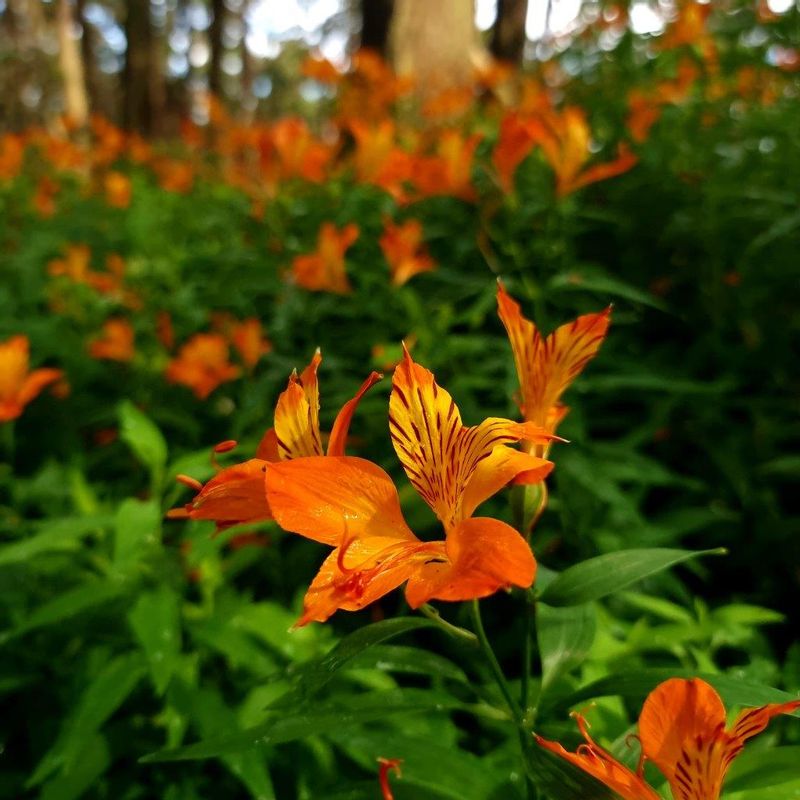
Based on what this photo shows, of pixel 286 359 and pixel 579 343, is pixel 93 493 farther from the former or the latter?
pixel 579 343

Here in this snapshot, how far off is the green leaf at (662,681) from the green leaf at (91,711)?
78 cm

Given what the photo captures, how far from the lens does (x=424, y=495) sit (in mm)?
711

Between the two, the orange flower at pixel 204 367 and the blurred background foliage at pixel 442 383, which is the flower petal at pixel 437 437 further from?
the orange flower at pixel 204 367

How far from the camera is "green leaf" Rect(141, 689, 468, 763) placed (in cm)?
87

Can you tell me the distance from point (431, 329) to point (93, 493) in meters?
1.02

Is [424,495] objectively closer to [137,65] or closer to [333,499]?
[333,499]

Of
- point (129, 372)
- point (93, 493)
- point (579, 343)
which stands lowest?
point (93, 493)

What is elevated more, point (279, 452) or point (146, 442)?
point (279, 452)

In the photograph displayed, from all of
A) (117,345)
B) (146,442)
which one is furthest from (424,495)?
(117,345)

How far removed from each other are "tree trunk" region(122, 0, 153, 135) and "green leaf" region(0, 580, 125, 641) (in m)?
10.2

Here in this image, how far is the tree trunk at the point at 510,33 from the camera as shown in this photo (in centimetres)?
558

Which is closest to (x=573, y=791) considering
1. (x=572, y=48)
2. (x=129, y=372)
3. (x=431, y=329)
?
(x=431, y=329)

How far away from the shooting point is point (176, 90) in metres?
15.5

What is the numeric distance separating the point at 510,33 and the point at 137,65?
6978mm
